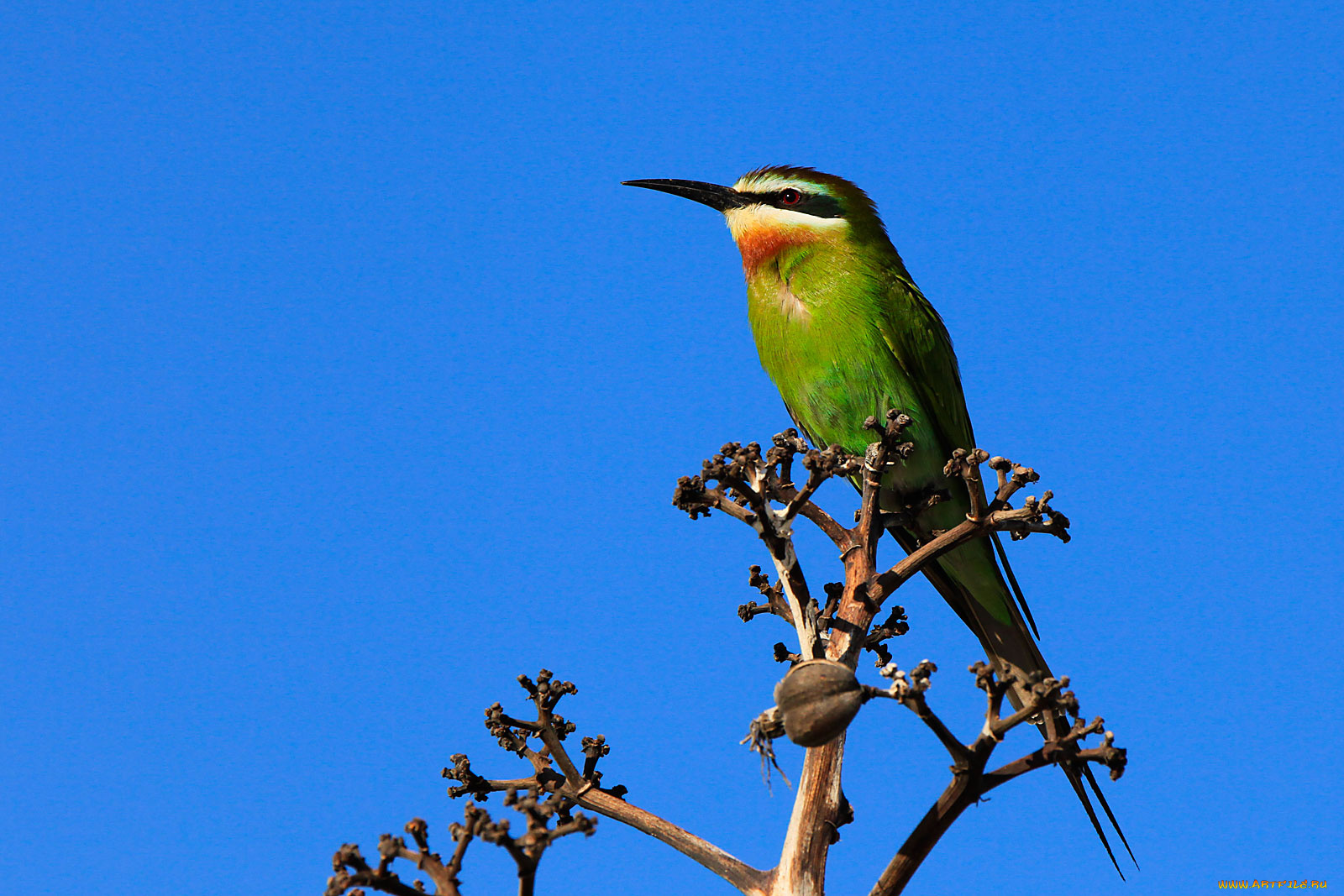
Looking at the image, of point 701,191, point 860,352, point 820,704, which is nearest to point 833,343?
point 860,352

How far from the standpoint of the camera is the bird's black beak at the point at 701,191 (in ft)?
19.7

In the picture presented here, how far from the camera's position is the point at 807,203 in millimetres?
5836

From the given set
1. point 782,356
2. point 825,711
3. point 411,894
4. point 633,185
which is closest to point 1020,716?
point 825,711

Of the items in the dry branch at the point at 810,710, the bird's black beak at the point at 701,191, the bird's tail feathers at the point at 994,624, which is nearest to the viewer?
the dry branch at the point at 810,710

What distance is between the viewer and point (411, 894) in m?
2.94

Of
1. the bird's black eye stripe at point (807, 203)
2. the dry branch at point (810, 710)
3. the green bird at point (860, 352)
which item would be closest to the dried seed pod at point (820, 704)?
the dry branch at point (810, 710)

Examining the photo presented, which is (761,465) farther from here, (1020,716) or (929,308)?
(929,308)

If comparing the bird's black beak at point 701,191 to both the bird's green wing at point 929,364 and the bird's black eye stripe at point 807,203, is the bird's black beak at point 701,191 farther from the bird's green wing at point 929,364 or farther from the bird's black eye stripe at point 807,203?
the bird's green wing at point 929,364

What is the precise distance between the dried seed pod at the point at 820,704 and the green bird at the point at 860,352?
227cm

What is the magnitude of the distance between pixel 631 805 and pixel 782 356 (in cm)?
272

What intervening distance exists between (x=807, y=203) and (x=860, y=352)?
3.42ft

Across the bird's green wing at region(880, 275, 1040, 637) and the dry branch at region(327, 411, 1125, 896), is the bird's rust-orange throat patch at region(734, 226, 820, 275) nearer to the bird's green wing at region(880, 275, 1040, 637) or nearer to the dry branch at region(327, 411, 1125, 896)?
the bird's green wing at region(880, 275, 1040, 637)

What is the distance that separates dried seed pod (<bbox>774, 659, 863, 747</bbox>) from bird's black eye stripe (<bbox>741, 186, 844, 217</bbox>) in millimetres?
3418

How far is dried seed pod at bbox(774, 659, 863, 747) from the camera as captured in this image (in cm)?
305
